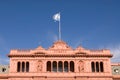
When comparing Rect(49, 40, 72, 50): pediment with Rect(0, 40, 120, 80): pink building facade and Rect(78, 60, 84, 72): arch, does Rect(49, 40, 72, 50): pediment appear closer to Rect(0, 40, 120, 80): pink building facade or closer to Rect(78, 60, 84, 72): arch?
Rect(0, 40, 120, 80): pink building facade

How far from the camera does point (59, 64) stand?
306 feet

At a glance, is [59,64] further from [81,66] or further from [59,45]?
[81,66]

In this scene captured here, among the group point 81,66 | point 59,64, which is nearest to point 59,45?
point 59,64

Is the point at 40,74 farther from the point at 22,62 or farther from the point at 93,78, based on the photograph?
the point at 93,78

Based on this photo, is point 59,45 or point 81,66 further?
point 59,45

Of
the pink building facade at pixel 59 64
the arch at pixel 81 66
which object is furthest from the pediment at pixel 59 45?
the arch at pixel 81 66

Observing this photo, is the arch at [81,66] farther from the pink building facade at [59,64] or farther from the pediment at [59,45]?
the pediment at [59,45]

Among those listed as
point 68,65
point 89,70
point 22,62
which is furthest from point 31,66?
point 89,70

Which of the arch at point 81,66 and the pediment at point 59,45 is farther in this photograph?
the pediment at point 59,45

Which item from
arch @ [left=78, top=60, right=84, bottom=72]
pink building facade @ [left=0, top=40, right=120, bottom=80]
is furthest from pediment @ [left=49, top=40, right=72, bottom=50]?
arch @ [left=78, top=60, right=84, bottom=72]

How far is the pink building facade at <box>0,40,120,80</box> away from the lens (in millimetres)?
90750

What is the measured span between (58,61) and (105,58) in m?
12.7

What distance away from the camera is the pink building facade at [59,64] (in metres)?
90.8

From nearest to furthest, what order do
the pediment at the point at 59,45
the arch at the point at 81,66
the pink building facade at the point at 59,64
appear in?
the pink building facade at the point at 59,64 < the arch at the point at 81,66 < the pediment at the point at 59,45
